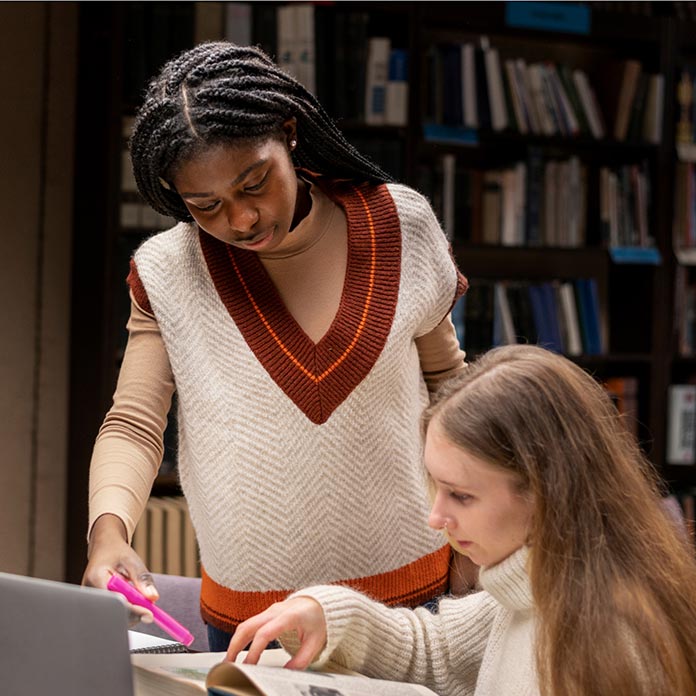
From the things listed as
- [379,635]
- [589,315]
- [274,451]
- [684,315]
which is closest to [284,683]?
[379,635]

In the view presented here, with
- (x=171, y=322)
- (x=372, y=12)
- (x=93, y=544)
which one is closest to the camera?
(x=93, y=544)

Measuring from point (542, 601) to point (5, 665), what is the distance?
0.45m

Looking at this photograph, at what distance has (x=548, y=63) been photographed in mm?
3699

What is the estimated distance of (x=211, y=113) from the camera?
1.15 metres

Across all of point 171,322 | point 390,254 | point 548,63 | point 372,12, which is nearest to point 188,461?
point 171,322

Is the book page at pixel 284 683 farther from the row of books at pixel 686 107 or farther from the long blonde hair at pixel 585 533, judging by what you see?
the row of books at pixel 686 107

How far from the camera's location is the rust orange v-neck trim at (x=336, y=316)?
1.26 metres

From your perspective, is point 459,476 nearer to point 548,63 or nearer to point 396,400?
point 396,400

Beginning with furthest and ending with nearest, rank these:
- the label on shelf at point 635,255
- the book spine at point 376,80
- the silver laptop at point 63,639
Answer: the label on shelf at point 635,255 → the book spine at point 376,80 → the silver laptop at point 63,639

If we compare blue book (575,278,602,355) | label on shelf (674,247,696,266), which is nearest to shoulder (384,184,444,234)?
blue book (575,278,602,355)

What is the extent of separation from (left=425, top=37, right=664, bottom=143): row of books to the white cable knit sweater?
2.42 meters

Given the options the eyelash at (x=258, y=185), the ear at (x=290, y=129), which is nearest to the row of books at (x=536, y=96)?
the ear at (x=290, y=129)

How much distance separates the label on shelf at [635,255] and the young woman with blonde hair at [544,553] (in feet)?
8.29

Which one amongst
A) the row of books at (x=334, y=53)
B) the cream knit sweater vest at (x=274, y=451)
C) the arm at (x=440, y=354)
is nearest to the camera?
the cream knit sweater vest at (x=274, y=451)
